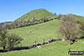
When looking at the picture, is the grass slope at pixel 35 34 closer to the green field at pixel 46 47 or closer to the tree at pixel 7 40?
the green field at pixel 46 47

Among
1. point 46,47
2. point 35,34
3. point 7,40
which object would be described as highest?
point 7,40

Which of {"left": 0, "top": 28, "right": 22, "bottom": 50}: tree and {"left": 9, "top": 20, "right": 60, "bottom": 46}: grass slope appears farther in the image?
{"left": 9, "top": 20, "right": 60, "bottom": 46}: grass slope

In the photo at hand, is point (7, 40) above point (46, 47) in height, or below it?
above

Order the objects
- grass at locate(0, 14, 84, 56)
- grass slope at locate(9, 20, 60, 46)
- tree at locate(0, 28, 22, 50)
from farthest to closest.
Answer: grass slope at locate(9, 20, 60, 46) → tree at locate(0, 28, 22, 50) → grass at locate(0, 14, 84, 56)

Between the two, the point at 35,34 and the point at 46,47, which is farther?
the point at 35,34

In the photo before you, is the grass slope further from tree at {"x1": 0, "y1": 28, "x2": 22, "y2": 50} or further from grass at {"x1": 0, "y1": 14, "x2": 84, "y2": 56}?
tree at {"x1": 0, "y1": 28, "x2": 22, "y2": 50}

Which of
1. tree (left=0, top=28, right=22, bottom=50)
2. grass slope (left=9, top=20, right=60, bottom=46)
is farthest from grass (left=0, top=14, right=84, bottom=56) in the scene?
tree (left=0, top=28, right=22, bottom=50)

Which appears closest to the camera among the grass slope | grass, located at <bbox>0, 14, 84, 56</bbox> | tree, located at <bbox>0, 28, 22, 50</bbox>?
grass, located at <bbox>0, 14, 84, 56</bbox>

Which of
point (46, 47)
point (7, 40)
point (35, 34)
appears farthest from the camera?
point (35, 34)

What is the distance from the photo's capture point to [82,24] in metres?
59.4

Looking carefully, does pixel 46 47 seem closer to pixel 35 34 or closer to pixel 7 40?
pixel 7 40

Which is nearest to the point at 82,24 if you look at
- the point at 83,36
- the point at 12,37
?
the point at 83,36

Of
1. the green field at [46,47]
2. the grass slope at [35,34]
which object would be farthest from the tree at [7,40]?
the grass slope at [35,34]

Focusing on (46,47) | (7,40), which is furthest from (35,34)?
(46,47)
